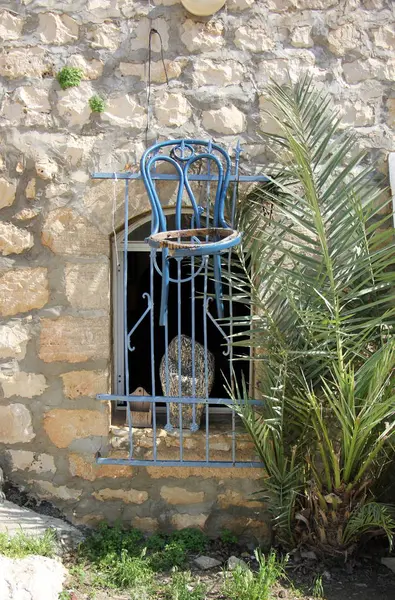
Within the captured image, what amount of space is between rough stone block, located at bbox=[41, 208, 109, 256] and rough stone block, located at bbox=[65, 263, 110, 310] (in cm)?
7

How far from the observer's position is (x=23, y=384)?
3.45 meters

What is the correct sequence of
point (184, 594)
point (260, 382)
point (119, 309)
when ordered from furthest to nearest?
point (119, 309), point (260, 382), point (184, 594)

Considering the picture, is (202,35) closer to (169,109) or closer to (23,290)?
(169,109)

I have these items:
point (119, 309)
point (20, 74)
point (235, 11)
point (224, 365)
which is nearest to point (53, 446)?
point (119, 309)

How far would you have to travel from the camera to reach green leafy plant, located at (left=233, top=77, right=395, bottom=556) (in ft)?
9.46

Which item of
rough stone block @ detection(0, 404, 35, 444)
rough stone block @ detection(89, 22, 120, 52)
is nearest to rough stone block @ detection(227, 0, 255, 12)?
rough stone block @ detection(89, 22, 120, 52)

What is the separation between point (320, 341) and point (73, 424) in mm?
1327

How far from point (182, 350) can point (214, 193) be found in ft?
2.65

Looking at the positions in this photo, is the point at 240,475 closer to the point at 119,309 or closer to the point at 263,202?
the point at 119,309

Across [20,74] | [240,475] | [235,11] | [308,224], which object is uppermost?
[235,11]

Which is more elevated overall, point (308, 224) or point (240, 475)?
point (308, 224)

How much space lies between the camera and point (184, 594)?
288cm

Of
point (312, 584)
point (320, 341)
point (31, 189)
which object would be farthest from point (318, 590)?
point (31, 189)

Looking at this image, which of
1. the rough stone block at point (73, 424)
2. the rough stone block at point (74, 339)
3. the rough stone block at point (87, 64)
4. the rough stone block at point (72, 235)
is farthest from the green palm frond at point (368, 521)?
the rough stone block at point (87, 64)
